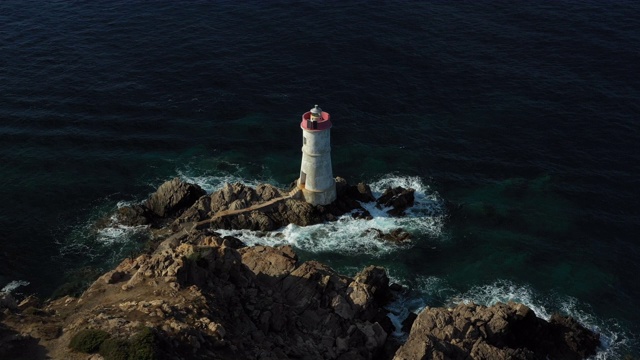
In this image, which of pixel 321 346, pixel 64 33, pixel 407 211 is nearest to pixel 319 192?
pixel 407 211

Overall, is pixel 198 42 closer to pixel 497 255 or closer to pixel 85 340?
pixel 497 255

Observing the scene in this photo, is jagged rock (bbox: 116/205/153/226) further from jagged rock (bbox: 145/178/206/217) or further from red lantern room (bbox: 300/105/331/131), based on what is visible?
red lantern room (bbox: 300/105/331/131)

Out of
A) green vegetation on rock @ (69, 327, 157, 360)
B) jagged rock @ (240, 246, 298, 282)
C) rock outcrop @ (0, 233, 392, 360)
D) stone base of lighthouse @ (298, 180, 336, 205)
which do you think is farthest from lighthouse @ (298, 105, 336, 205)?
green vegetation on rock @ (69, 327, 157, 360)

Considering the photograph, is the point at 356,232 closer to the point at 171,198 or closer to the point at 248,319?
the point at 171,198

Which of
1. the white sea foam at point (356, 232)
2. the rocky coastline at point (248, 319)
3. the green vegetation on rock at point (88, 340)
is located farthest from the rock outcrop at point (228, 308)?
the white sea foam at point (356, 232)

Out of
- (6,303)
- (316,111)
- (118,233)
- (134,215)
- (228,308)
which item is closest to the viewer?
(6,303)

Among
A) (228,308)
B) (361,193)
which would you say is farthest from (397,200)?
(228,308)

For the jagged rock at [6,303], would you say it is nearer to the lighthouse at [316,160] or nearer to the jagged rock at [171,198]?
the jagged rock at [171,198]
